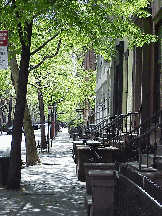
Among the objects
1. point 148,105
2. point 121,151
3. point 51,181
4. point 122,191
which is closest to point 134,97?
point 148,105

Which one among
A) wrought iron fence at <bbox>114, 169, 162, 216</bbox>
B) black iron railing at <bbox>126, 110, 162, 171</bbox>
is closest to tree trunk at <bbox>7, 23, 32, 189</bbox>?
black iron railing at <bbox>126, 110, 162, 171</bbox>

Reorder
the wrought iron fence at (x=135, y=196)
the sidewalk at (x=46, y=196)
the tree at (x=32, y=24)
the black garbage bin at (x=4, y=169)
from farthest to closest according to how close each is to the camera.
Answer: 1. the black garbage bin at (x=4, y=169)
2. the tree at (x=32, y=24)
3. the sidewalk at (x=46, y=196)
4. the wrought iron fence at (x=135, y=196)

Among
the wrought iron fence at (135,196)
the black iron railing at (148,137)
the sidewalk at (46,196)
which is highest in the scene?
the black iron railing at (148,137)

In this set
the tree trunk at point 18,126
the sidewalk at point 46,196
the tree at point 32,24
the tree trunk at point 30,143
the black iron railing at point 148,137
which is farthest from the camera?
the tree trunk at point 30,143

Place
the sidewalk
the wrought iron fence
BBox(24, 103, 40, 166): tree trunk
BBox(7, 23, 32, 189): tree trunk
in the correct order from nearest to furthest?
the wrought iron fence < the sidewalk < BBox(7, 23, 32, 189): tree trunk < BBox(24, 103, 40, 166): tree trunk

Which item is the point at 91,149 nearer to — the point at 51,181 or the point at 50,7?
the point at 51,181

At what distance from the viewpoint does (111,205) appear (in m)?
8.21

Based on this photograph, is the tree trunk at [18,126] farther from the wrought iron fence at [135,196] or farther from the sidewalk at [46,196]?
the wrought iron fence at [135,196]

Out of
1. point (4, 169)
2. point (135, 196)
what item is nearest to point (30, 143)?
point (4, 169)

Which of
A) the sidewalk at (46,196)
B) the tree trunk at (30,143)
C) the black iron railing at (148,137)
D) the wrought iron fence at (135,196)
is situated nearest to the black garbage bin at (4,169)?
the sidewalk at (46,196)

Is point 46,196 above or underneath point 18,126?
underneath

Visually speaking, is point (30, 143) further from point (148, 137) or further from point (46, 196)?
point (46, 196)

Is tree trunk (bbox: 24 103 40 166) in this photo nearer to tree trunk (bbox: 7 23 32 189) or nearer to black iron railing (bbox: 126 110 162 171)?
black iron railing (bbox: 126 110 162 171)

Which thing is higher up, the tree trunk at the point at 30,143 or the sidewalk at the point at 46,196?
the tree trunk at the point at 30,143
